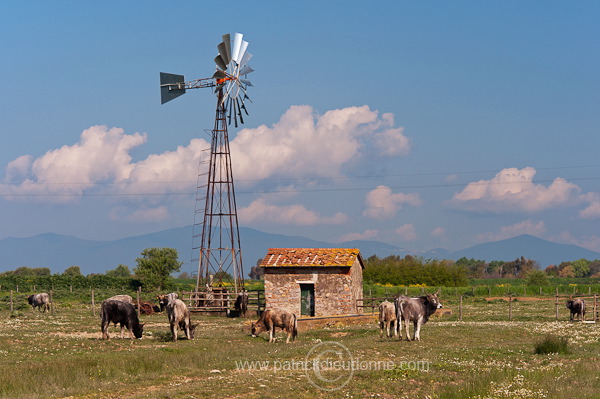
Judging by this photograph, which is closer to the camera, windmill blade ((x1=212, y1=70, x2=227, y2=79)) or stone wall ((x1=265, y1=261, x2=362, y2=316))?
stone wall ((x1=265, y1=261, x2=362, y2=316))

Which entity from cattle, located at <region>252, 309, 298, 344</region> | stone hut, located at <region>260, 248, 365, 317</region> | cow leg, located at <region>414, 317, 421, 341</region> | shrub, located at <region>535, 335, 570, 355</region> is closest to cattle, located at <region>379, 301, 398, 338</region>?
cow leg, located at <region>414, 317, 421, 341</region>

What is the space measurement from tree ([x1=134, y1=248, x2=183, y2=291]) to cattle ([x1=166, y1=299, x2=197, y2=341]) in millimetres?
65051

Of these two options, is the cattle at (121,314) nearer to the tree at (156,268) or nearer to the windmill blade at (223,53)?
the windmill blade at (223,53)

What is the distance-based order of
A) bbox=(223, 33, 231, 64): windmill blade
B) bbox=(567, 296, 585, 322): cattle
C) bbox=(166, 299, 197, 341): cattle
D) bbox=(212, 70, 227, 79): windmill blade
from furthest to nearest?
bbox=(212, 70, 227, 79): windmill blade
bbox=(223, 33, 231, 64): windmill blade
bbox=(567, 296, 585, 322): cattle
bbox=(166, 299, 197, 341): cattle

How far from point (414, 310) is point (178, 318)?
11691 millimetres

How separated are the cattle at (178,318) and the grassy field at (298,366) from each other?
0.69 m

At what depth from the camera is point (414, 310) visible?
3316 centimetres

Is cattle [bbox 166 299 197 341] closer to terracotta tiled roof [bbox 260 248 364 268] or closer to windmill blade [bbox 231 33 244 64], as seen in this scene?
terracotta tiled roof [bbox 260 248 364 268]

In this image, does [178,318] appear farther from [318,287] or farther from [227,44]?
[227,44]

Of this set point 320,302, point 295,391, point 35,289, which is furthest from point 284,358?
point 35,289

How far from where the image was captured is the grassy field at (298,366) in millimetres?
21594

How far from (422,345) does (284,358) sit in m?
6.85

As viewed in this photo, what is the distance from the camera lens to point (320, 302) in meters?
53.1

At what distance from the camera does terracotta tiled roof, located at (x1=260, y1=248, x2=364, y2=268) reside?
53.2 metres
